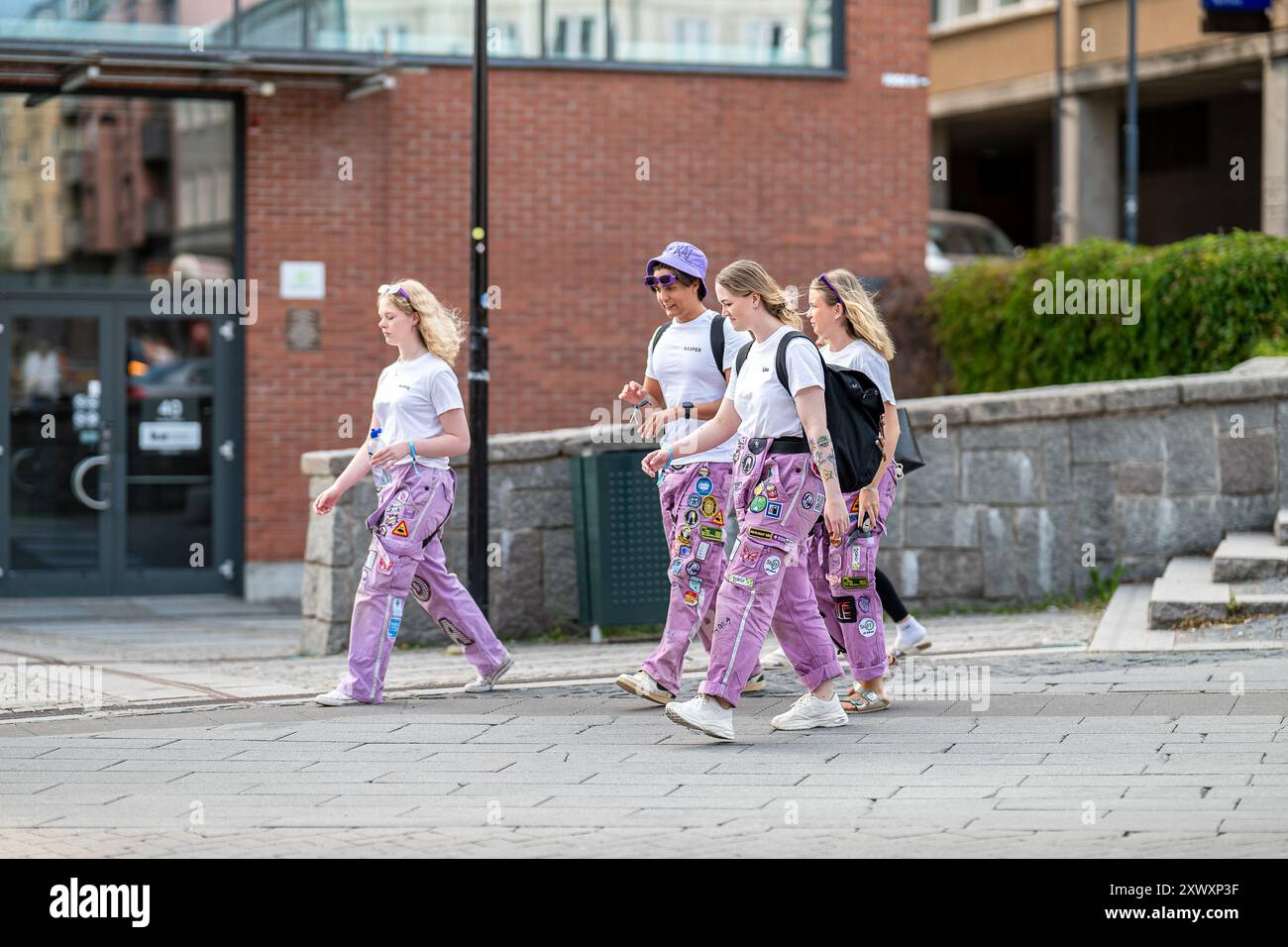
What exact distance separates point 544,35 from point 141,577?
535 centimetres

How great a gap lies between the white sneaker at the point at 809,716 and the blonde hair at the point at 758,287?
1.50m

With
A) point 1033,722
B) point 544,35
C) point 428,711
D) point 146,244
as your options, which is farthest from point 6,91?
point 1033,722

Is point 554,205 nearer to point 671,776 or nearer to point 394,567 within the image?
point 394,567

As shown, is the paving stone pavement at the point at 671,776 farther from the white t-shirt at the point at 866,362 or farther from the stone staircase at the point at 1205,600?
the white t-shirt at the point at 866,362

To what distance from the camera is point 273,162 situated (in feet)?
48.2

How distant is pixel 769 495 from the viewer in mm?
7230

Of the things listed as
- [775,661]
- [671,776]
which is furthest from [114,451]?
[671,776]

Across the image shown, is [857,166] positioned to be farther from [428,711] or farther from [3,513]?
[428,711]

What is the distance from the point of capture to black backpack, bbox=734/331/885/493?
7.55m

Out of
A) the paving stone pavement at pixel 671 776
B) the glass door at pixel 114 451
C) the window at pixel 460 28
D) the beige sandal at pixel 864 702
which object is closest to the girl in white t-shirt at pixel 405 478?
the paving stone pavement at pixel 671 776

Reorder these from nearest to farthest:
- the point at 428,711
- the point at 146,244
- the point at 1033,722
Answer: the point at 1033,722
the point at 428,711
the point at 146,244

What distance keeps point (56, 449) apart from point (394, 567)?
729 cm

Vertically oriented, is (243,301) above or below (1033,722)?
above

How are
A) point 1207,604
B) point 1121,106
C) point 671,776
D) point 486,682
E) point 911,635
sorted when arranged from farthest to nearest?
point 1121,106
point 1207,604
point 911,635
point 486,682
point 671,776
